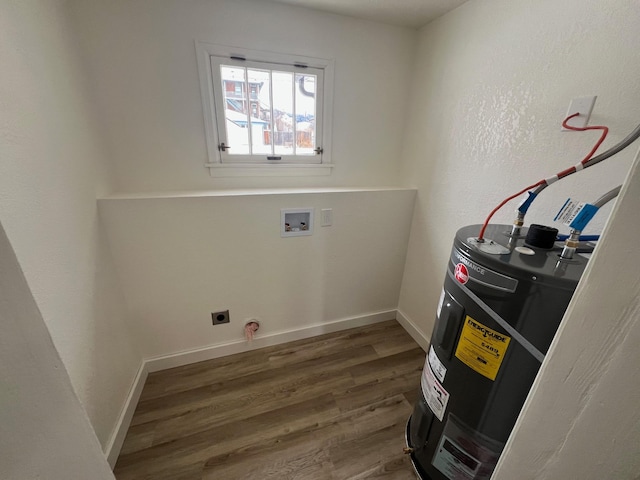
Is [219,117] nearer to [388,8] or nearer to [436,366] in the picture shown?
[388,8]

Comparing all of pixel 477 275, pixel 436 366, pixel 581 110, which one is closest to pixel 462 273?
pixel 477 275

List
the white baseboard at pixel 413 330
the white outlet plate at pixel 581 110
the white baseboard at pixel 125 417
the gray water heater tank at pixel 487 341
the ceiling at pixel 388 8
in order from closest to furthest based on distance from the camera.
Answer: the gray water heater tank at pixel 487 341 < the white outlet plate at pixel 581 110 < the white baseboard at pixel 125 417 < the ceiling at pixel 388 8 < the white baseboard at pixel 413 330

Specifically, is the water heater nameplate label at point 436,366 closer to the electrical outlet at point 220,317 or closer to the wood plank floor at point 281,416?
the wood plank floor at point 281,416

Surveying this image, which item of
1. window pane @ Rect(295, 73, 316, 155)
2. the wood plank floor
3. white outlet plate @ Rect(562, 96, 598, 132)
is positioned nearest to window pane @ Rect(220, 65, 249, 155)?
window pane @ Rect(295, 73, 316, 155)

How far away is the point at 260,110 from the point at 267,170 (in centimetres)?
36

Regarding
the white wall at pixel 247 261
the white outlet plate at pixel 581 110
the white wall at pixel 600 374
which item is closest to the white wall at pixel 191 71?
the white wall at pixel 247 261

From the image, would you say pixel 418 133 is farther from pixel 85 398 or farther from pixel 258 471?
pixel 85 398

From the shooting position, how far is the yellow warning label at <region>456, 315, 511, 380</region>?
27.7 inches

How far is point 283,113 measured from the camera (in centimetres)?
157

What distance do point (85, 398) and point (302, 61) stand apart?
1.97 metres

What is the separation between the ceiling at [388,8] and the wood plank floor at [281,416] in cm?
213

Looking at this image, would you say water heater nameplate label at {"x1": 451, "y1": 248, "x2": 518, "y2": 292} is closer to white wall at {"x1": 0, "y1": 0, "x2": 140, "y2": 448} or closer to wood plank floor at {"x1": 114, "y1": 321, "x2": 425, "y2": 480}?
wood plank floor at {"x1": 114, "y1": 321, "x2": 425, "y2": 480}

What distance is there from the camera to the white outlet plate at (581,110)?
0.87 metres

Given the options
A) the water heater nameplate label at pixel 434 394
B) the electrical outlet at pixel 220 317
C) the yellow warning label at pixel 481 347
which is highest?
the yellow warning label at pixel 481 347
